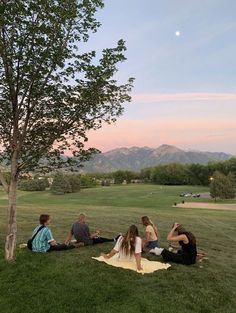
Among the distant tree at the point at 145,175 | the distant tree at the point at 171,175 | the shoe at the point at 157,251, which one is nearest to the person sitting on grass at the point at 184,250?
the shoe at the point at 157,251

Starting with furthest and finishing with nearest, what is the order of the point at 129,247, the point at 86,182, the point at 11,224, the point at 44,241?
the point at 86,182 < the point at 44,241 < the point at 11,224 < the point at 129,247

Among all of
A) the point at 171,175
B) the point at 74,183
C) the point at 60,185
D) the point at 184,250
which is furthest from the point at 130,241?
the point at 171,175

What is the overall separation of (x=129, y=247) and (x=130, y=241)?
22cm

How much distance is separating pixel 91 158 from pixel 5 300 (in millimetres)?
6050

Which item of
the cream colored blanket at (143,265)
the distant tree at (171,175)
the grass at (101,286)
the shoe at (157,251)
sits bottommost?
the grass at (101,286)

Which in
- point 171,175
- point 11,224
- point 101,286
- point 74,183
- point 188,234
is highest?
point 171,175

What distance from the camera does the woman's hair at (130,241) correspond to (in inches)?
475

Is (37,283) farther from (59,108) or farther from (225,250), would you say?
(225,250)

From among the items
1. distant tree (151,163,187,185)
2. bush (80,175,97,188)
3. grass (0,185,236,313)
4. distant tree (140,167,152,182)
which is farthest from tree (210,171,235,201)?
distant tree (140,167,152,182)

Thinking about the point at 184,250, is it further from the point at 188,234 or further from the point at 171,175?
the point at 171,175

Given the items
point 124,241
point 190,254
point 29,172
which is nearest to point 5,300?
point 124,241

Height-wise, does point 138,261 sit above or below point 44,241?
below

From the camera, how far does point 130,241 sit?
40.0 feet

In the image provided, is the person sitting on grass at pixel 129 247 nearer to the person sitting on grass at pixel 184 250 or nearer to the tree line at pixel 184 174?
the person sitting on grass at pixel 184 250
